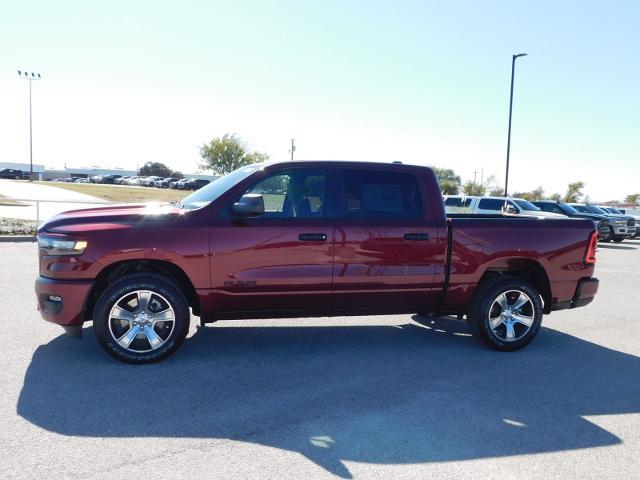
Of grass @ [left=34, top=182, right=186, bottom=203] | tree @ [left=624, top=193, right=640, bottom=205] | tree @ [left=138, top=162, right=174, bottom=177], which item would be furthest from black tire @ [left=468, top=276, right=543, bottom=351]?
tree @ [left=138, top=162, right=174, bottom=177]

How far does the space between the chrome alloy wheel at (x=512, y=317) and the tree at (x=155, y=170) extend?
425 ft

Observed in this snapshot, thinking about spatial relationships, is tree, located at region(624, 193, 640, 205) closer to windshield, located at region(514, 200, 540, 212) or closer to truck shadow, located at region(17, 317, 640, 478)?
windshield, located at region(514, 200, 540, 212)

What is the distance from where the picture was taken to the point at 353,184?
531 centimetres

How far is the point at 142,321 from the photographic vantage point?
15.9ft

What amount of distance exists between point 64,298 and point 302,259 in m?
→ 2.16

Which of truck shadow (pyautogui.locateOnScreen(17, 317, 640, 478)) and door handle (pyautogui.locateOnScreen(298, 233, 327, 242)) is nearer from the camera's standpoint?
truck shadow (pyautogui.locateOnScreen(17, 317, 640, 478))

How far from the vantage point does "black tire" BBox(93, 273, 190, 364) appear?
475 cm

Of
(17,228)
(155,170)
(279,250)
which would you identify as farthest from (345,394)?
(155,170)

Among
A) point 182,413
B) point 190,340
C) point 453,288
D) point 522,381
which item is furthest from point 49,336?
point 522,381

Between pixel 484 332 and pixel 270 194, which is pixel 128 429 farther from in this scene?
pixel 484 332

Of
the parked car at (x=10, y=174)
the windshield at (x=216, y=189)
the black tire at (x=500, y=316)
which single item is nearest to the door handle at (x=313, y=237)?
the windshield at (x=216, y=189)

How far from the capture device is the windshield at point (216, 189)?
515cm

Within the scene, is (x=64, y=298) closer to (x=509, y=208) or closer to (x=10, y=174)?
(x=509, y=208)

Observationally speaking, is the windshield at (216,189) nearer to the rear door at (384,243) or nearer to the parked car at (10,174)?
the rear door at (384,243)
